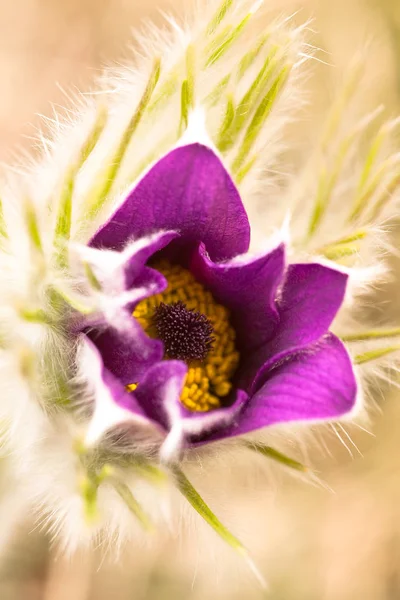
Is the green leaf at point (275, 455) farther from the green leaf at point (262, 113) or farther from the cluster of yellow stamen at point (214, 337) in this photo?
the green leaf at point (262, 113)

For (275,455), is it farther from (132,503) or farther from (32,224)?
(32,224)

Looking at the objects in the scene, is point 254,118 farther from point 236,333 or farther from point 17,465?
point 17,465

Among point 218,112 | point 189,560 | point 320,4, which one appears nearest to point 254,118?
point 218,112

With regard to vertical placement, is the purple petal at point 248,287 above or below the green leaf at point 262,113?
below

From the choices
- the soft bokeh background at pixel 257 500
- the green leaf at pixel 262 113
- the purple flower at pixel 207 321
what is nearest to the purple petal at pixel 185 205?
the purple flower at pixel 207 321

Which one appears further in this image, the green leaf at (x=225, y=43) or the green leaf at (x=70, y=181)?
the green leaf at (x=225, y=43)

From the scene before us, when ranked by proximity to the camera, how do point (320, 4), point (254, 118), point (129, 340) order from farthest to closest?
point (320, 4) → point (254, 118) → point (129, 340)

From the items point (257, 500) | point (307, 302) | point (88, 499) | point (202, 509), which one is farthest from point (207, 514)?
point (257, 500)
